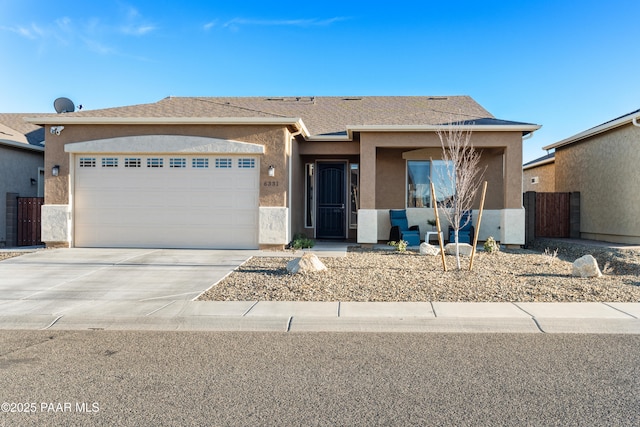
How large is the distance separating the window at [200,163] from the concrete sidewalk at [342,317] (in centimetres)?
657

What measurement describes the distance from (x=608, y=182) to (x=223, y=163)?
1225 centimetres

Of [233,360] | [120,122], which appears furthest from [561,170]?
[233,360]

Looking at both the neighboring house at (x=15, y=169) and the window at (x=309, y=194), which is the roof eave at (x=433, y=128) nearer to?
the window at (x=309, y=194)

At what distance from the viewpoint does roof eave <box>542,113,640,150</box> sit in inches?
538

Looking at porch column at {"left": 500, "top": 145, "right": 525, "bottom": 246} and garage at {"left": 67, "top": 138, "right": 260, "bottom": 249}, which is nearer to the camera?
garage at {"left": 67, "top": 138, "right": 260, "bottom": 249}

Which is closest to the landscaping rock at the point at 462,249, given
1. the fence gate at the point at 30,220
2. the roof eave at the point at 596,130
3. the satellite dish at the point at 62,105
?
the roof eave at the point at 596,130

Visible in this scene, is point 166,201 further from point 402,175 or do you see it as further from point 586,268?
point 586,268

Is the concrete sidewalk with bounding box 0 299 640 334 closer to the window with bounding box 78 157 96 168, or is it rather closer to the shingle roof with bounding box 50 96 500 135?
the window with bounding box 78 157 96 168

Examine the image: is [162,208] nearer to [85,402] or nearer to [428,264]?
[428,264]

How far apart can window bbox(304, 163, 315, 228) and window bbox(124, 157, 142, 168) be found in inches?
219

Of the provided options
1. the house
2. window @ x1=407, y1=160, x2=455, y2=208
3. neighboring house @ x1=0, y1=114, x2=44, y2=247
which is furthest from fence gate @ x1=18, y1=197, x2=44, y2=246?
the house

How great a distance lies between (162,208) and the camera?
523 inches

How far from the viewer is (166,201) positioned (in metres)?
13.3

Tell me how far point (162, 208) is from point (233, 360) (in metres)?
9.21
